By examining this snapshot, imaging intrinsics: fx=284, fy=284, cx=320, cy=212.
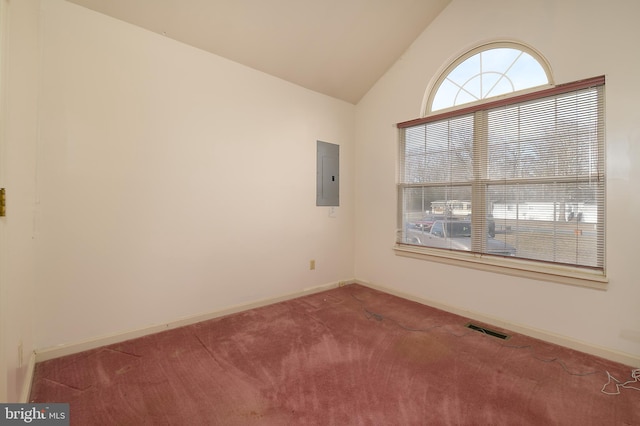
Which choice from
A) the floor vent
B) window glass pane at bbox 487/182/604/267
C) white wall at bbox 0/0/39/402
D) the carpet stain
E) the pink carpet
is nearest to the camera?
white wall at bbox 0/0/39/402

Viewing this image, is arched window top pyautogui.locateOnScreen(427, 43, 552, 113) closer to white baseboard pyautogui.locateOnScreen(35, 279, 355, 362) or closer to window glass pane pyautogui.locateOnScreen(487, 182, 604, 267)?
window glass pane pyautogui.locateOnScreen(487, 182, 604, 267)

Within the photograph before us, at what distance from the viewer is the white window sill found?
2.32 meters

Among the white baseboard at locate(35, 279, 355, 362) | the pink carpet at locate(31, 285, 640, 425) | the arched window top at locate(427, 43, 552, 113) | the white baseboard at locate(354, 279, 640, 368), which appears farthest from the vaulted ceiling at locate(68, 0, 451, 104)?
the white baseboard at locate(354, 279, 640, 368)

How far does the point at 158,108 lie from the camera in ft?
8.36

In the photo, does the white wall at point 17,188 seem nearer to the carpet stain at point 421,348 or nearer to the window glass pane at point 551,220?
the carpet stain at point 421,348

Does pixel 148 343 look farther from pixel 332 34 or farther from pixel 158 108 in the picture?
pixel 332 34

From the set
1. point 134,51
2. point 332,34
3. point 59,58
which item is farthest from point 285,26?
point 59,58

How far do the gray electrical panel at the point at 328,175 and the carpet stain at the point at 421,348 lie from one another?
6.49 ft

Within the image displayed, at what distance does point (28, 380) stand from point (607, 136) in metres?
4.46

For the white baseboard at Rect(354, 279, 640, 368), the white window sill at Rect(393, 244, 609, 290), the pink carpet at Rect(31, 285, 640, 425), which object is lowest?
the pink carpet at Rect(31, 285, 640, 425)

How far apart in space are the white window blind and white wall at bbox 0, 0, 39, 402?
3.41 meters

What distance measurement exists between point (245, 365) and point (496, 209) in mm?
2729

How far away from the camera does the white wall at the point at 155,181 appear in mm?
2143

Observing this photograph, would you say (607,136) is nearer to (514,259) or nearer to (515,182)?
(515,182)
